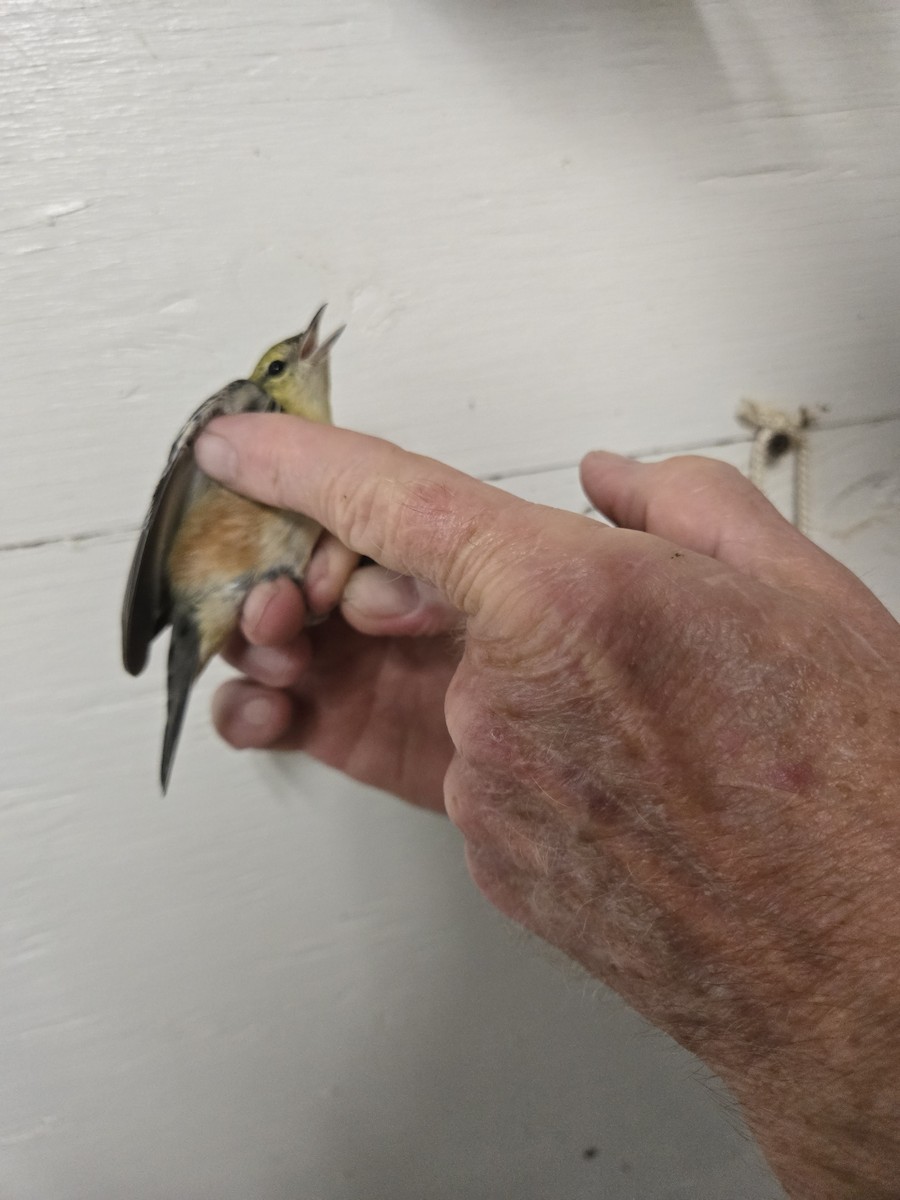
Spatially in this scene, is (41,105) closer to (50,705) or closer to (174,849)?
(50,705)

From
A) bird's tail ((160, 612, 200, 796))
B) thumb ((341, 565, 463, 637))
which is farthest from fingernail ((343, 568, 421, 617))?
bird's tail ((160, 612, 200, 796))

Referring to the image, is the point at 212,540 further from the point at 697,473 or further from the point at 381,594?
the point at 697,473

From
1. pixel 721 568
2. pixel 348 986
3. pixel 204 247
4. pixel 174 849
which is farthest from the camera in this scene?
pixel 348 986

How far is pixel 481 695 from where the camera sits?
419 millimetres

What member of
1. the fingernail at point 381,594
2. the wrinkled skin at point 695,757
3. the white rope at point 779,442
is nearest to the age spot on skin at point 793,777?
the wrinkled skin at point 695,757

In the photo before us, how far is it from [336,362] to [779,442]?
38 cm

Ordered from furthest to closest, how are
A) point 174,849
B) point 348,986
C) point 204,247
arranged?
point 348,986 → point 174,849 → point 204,247

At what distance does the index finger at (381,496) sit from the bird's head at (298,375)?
0.04 meters

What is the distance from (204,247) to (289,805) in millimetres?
447

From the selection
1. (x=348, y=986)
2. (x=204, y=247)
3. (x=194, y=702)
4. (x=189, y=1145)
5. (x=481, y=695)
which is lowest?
(x=189, y=1145)

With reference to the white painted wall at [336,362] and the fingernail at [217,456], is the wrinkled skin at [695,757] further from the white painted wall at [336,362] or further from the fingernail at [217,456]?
the white painted wall at [336,362]

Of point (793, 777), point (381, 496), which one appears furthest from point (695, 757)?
point (381, 496)

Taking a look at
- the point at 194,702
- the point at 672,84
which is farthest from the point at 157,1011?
the point at 672,84

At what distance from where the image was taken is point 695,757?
37cm
